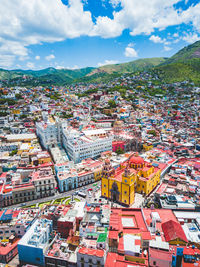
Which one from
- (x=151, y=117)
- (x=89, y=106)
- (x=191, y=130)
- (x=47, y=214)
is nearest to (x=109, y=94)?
(x=89, y=106)

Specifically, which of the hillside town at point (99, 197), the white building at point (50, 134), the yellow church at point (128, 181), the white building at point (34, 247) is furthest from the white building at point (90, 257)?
the white building at point (50, 134)

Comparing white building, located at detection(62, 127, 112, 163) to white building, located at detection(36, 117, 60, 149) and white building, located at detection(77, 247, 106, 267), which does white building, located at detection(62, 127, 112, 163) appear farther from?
white building, located at detection(77, 247, 106, 267)

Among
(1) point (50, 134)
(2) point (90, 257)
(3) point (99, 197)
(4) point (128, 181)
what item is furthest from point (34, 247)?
(1) point (50, 134)

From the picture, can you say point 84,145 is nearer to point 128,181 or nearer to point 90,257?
point 128,181

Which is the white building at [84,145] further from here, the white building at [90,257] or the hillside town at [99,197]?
the white building at [90,257]

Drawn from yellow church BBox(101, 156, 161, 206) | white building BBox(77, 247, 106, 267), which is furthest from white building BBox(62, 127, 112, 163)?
white building BBox(77, 247, 106, 267)

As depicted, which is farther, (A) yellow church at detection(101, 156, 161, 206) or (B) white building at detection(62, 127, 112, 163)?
(B) white building at detection(62, 127, 112, 163)

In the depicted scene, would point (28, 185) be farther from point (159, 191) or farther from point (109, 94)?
point (109, 94)
